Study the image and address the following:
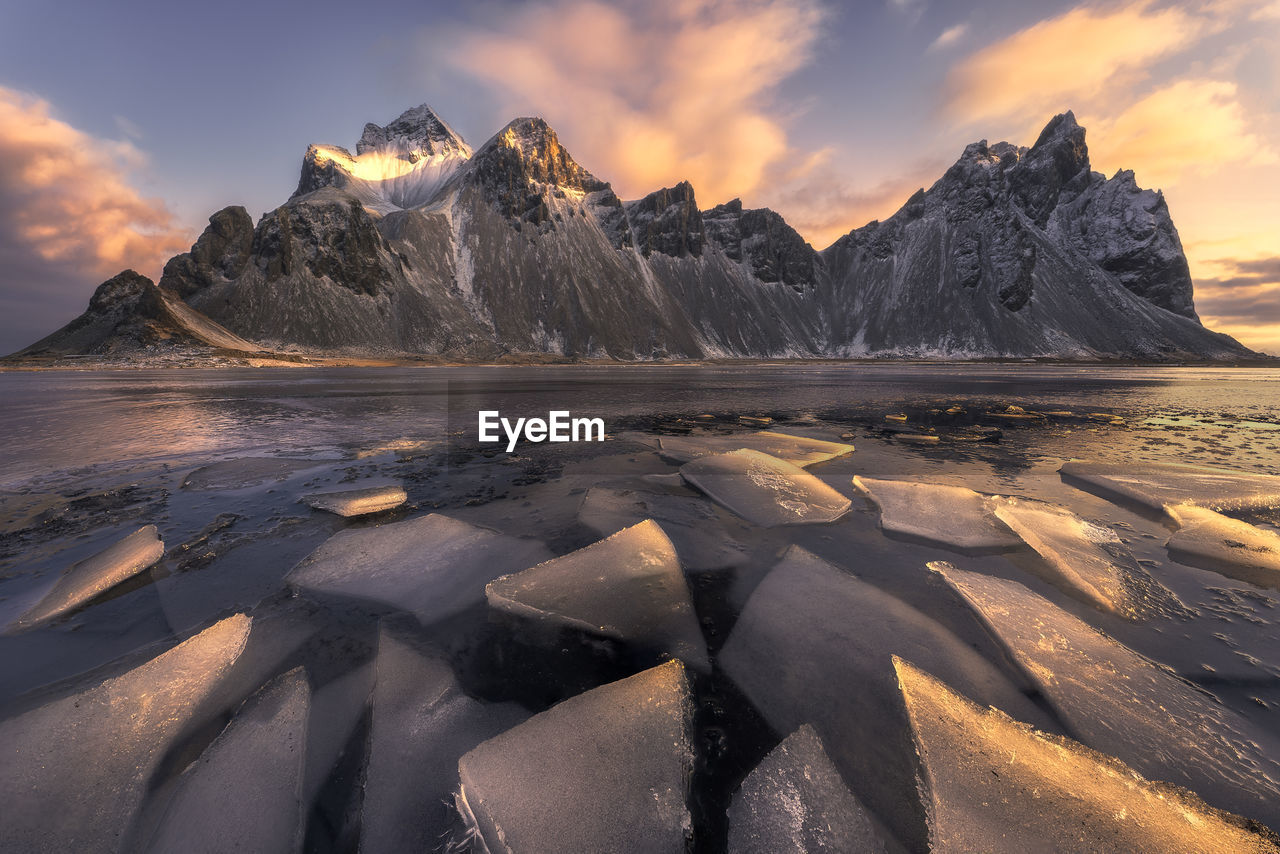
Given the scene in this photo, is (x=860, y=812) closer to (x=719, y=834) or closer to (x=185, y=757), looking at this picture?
(x=719, y=834)

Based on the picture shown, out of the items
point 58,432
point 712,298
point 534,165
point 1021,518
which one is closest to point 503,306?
point 534,165

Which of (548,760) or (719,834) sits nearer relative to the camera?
(719,834)

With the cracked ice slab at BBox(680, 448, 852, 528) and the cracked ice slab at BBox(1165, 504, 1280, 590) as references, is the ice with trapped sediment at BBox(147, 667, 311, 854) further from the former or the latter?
the cracked ice slab at BBox(1165, 504, 1280, 590)

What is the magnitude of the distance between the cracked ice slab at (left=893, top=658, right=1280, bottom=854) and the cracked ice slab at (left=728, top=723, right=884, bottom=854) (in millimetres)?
304

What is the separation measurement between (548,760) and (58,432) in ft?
57.8

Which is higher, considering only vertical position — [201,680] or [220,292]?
[220,292]

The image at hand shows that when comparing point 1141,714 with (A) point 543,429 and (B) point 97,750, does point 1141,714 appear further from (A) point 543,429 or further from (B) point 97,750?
(A) point 543,429

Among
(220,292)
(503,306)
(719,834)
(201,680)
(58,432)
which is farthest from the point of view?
(503,306)

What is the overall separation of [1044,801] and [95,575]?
6.66 meters

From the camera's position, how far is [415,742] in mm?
2307

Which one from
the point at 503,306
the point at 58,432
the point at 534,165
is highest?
the point at 534,165

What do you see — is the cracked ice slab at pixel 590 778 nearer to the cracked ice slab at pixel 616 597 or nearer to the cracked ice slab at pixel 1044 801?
the cracked ice slab at pixel 616 597

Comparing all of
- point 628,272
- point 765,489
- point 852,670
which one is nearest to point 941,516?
point 765,489

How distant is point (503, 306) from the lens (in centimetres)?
10806
